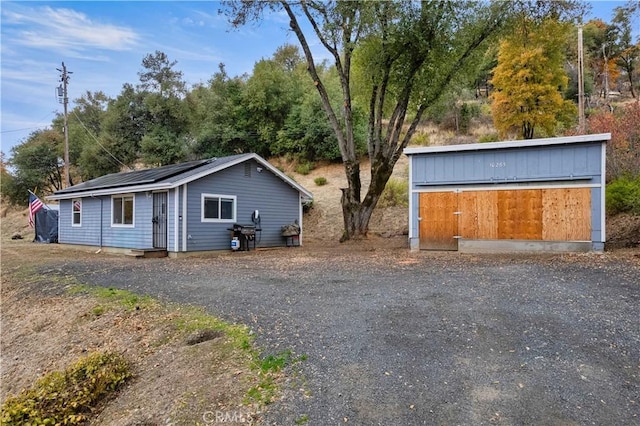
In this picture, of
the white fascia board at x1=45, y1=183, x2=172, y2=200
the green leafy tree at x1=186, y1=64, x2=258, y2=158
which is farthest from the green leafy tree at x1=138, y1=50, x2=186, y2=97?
the white fascia board at x1=45, y1=183, x2=172, y2=200

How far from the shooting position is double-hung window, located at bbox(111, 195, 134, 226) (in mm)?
13422

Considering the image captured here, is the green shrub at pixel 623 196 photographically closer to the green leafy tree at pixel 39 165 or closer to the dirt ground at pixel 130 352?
the dirt ground at pixel 130 352

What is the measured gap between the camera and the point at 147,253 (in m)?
12.0

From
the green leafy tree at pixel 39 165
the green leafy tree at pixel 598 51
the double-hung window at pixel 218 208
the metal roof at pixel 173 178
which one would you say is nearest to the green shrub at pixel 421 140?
the metal roof at pixel 173 178

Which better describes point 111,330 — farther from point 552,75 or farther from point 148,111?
point 148,111

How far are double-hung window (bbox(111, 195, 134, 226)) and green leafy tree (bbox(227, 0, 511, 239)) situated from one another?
23.4 feet

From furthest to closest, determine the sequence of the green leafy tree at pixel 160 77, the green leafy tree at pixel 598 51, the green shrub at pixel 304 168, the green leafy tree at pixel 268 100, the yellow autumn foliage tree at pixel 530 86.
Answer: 1. the green leafy tree at pixel 598 51
2. the green leafy tree at pixel 160 77
3. the green leafy tree at pixel 268 100
4. the green shrub at pixel 304 168
5. the yellow autumn foliage tree at pixel 530 86

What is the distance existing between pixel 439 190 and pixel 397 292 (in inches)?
217

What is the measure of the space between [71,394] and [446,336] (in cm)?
364

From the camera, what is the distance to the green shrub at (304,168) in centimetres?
2427

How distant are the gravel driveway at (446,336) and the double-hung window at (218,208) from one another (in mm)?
4561

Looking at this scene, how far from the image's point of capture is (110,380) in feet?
12.5

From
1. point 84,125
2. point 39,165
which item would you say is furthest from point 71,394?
point 84,125

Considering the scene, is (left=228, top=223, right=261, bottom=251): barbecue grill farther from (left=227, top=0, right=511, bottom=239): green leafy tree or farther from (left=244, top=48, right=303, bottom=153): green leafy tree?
(left=244, top=48, right=303, bottom=153): green leafy tree
